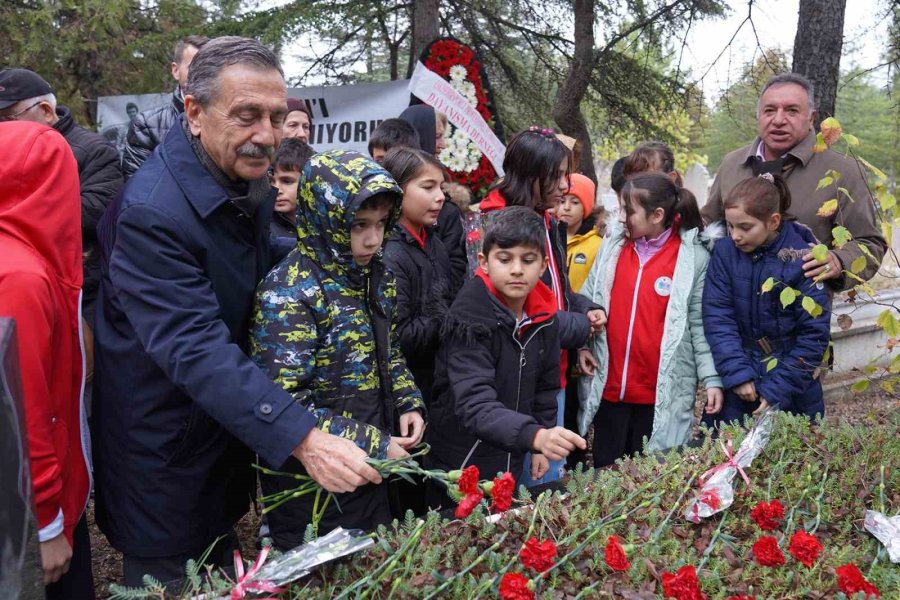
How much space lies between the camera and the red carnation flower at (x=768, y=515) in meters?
2.01

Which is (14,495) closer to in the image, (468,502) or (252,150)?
(468,502)

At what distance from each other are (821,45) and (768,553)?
4.41m

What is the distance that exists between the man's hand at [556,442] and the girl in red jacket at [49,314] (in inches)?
49.6

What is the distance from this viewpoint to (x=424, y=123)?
4910 mm

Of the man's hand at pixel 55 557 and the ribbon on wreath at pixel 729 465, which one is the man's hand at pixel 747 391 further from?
the man's hand at pixel 55 557

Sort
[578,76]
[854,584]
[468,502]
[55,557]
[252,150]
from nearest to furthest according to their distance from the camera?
1. [854,584]
2. [468,502]
3. [55,557]
4. [252,150]
5. [578,76]

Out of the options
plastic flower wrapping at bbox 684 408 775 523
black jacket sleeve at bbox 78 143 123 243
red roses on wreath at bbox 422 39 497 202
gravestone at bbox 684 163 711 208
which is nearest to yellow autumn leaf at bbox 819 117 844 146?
plastic flower wrapping at bbox 684 408 775 523

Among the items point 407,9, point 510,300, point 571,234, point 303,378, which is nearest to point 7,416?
point 303,378

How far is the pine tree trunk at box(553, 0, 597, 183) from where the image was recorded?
7465 millimetres

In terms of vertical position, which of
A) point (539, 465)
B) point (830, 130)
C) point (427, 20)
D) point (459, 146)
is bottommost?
point (539, 465)

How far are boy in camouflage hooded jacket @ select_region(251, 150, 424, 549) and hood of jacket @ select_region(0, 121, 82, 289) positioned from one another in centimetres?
50

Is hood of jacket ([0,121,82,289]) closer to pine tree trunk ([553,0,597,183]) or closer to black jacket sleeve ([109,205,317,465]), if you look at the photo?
black jacket sleeve ([109,205,317,465])

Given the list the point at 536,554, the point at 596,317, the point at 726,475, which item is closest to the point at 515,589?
the point at 536,554

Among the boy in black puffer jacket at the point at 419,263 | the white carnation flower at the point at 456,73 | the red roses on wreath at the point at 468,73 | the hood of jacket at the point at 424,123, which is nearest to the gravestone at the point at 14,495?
the boy in black puffer jacket at the point at 419,263
